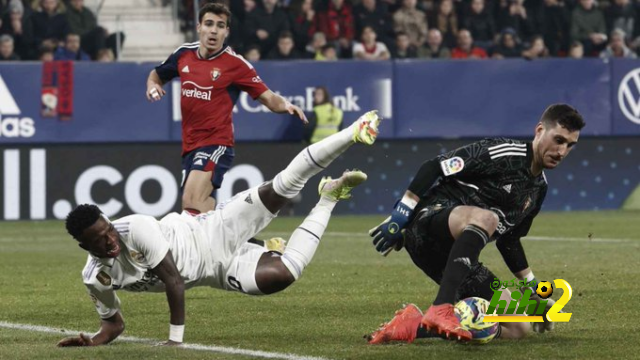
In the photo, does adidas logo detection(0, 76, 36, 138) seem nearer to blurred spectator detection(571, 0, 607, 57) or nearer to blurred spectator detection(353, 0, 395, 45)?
blurred spectator detection(353, 0, 395, 45)

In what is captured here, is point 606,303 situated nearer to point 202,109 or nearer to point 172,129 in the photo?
point 202,109

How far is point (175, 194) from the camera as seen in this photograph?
1964cm

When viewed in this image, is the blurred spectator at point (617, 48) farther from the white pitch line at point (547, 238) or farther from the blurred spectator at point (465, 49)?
the white pitch line at point (547, 238)

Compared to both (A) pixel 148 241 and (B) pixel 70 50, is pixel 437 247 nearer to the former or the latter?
(A) pixel 148 241

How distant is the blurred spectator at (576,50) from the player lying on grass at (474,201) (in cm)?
1492

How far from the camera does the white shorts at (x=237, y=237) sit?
8.01 m

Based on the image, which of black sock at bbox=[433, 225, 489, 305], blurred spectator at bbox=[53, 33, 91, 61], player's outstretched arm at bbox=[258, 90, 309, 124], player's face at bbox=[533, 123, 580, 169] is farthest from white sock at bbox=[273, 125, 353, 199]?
blurred spectator at bbox=[53, 33, 91, 61]

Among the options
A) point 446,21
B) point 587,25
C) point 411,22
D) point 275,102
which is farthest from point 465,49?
point 275,102

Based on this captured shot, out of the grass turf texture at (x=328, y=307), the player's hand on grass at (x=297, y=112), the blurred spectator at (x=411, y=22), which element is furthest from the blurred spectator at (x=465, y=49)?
the player's hand on grass at (x=297, y=112)

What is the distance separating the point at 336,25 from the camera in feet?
72.1

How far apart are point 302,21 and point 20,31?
4.52m

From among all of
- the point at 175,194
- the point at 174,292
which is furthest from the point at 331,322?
the point at 175,194

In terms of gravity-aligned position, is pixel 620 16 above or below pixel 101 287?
above

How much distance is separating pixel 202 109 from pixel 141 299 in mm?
1690
